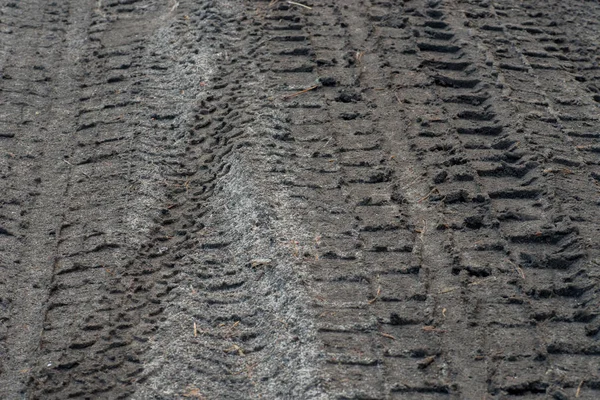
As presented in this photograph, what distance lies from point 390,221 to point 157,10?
2865 mm

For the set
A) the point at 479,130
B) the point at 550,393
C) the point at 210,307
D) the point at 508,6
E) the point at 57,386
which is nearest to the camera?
the point at 550,393

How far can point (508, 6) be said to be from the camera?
5.42 metres

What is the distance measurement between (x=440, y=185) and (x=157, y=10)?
280 centimetres

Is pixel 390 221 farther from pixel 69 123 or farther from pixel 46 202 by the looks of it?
pixel 69 123

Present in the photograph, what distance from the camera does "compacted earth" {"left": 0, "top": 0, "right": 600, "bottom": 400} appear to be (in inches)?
119

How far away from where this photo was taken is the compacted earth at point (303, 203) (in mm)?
3029

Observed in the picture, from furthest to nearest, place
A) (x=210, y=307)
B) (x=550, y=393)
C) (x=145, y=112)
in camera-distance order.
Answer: (x=145, y=112)
(x=210, y=307)
(x=550, y=393)

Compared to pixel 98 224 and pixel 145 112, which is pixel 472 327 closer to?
pixel 98 224

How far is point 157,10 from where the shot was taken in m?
5.58

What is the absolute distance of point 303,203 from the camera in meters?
3.65

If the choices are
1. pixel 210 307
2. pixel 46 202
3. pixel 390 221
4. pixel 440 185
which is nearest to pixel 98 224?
pixel 46 202

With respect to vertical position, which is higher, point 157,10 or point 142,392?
point 157,10

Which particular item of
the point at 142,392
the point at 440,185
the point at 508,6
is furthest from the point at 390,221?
the point at 508,6

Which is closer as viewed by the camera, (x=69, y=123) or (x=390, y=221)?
(x=390, y=221)
